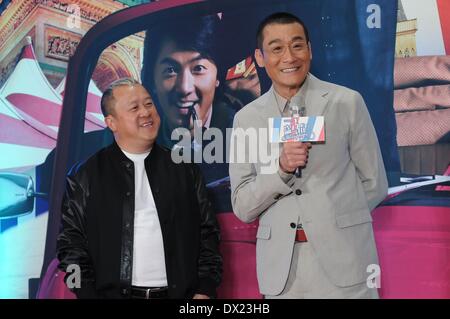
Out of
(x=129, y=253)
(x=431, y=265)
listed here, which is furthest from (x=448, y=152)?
(x=129, y=253)

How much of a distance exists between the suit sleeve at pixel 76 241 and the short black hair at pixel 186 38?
0.82 metres

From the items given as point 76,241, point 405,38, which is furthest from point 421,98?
point 76,241

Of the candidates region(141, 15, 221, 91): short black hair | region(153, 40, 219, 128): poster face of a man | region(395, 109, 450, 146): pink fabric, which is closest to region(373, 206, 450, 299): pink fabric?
region(395, 109, 450, 146): pink fabric

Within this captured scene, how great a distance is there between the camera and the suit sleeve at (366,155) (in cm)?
272

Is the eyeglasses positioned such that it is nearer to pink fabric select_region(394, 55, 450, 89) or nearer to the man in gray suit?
the man in gray suit

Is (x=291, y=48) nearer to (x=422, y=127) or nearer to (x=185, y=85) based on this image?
(x=185, y=85)

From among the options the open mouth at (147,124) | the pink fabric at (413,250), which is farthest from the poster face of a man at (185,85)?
the pink fabric at (413,250)

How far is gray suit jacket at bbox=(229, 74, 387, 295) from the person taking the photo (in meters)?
2.63

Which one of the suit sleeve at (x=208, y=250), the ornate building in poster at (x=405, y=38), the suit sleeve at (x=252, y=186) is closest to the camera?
the suit sleeve at (x=252, y=186)

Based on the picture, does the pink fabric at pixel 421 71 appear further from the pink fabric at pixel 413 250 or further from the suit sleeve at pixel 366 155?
the pink fabric at pixel 413 250

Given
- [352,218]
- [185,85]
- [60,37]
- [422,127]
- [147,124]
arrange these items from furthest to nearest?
[60,37]
[185,85]
[422,127]
[147,124]
[352,218]

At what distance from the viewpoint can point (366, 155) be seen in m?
2.71

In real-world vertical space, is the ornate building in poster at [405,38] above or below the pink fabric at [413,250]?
above

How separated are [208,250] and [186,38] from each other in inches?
48.5
